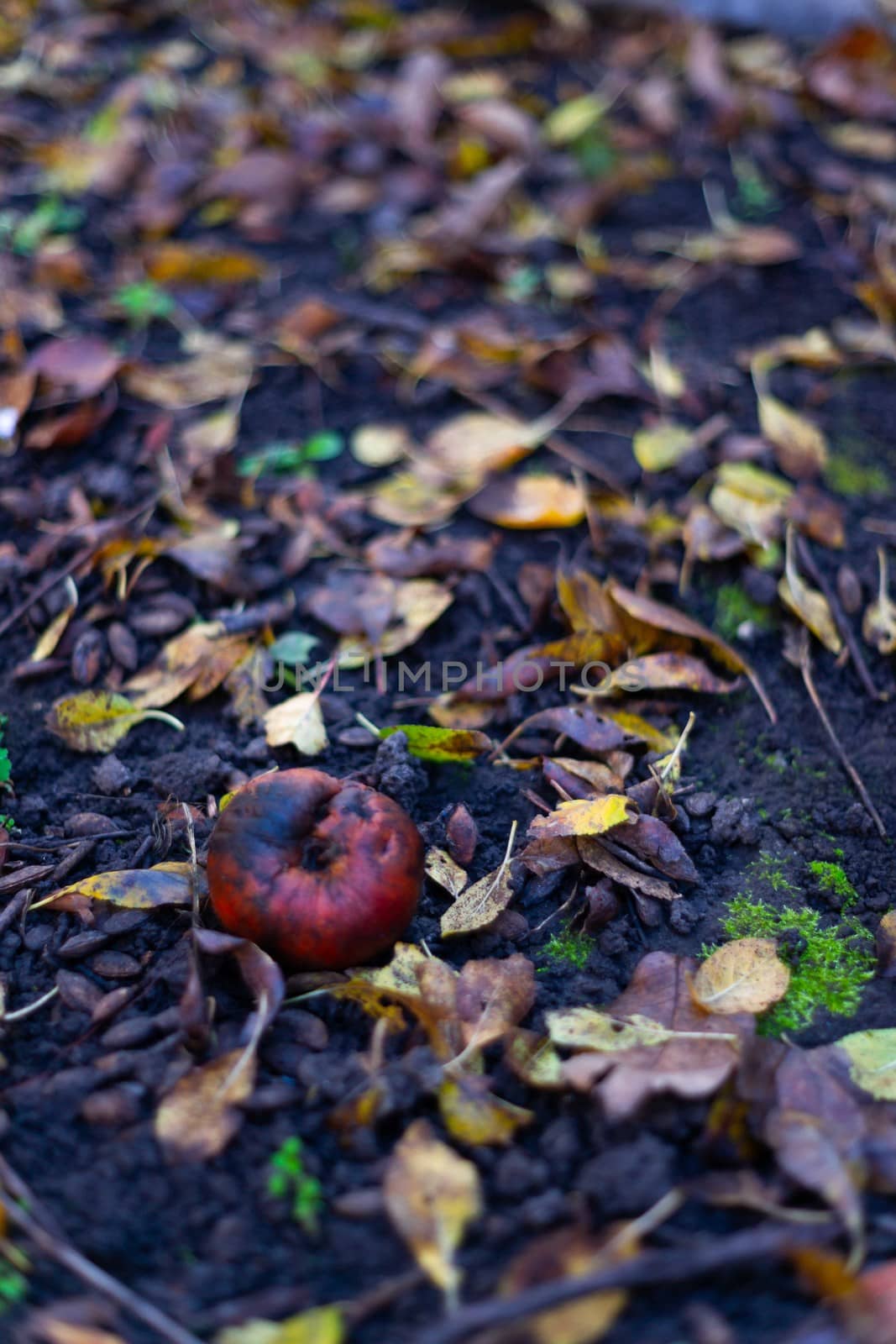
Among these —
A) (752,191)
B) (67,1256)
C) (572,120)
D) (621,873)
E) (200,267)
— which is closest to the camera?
(67,1256)

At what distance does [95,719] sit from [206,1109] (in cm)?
111

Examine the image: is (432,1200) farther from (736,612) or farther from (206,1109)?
(736,612)

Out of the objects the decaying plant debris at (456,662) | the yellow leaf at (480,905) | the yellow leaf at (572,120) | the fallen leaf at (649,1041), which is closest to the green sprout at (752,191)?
the decaying plant debris at (456,662)

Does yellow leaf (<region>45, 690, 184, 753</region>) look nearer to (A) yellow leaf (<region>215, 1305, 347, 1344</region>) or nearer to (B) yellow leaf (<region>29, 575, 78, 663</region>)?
(B) yellow leaf (<region>29, 575, 78, 663</region>)

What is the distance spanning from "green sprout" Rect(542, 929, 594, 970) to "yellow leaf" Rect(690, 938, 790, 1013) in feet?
0.76

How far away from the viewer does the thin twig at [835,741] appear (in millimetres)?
2428

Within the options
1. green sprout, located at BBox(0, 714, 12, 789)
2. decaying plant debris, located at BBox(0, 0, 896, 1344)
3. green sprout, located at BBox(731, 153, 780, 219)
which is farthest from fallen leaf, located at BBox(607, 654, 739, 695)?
green sprout, located at BBox(731, 153, 780, 219)

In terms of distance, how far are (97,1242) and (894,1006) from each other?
1.47 m

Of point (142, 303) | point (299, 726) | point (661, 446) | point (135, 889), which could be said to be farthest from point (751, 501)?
point (142, 303)

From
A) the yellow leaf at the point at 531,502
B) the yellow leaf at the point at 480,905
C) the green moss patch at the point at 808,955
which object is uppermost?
the yellow leaf at the point at 531,502

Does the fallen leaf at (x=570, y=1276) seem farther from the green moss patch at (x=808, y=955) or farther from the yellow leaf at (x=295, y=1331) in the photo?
the green moss patch at (x=808, y=955)

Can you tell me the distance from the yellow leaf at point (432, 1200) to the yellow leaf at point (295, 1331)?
15 cm

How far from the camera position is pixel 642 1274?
4.94 feet

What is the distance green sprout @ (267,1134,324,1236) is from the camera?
5.54ft
